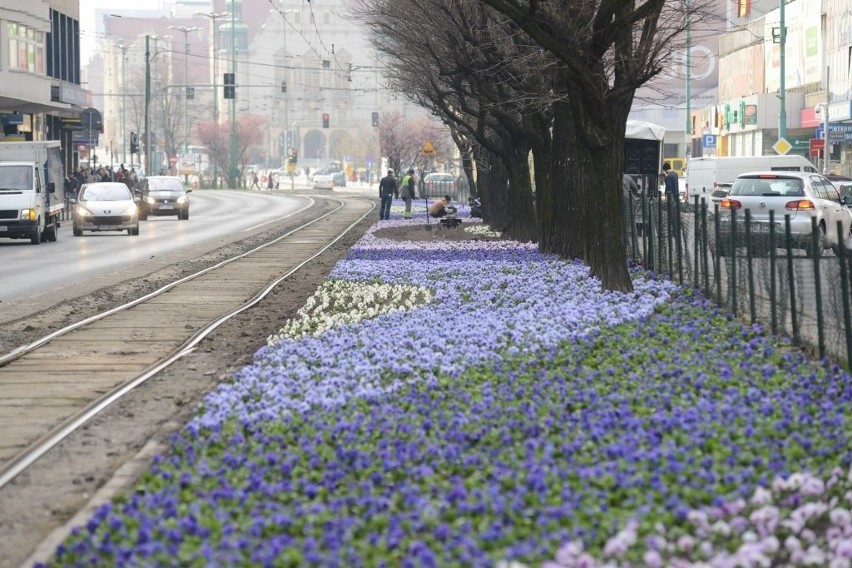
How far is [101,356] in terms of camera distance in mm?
14930

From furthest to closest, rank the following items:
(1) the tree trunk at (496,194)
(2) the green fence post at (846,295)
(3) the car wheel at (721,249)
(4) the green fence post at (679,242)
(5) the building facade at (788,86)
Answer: (5) the building facade at (788,86) < (1) the tree trunk at (496,194) < (4) the green fence post at (679,242) < (3) the car wheel at (721,249) < (2) the green fence post at (846,295)

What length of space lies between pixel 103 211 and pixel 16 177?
203 inches

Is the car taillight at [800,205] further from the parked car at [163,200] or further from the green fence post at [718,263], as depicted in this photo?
the parked car at [163,200]

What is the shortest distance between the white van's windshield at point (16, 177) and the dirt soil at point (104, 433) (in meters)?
18.6

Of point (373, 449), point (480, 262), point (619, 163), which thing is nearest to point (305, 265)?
point (480, 262)

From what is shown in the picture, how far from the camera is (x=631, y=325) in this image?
592 inches

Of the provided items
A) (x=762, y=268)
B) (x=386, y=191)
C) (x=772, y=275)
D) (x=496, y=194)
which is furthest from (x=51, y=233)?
(x=772, y=275)

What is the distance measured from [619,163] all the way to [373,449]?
445 inches

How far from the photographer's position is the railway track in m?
10.6

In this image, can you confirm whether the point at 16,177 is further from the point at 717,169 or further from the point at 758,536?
the point at 758,536

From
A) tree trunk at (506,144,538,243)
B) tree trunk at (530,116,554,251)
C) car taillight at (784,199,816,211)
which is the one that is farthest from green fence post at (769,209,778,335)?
tree trunk at (506,144,538,243)

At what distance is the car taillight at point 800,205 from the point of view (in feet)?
95.6

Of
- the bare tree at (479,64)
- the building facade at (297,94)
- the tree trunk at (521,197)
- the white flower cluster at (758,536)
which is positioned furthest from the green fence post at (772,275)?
the building facade at (297,94)

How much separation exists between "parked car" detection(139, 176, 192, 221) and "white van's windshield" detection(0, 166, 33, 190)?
18.7m
